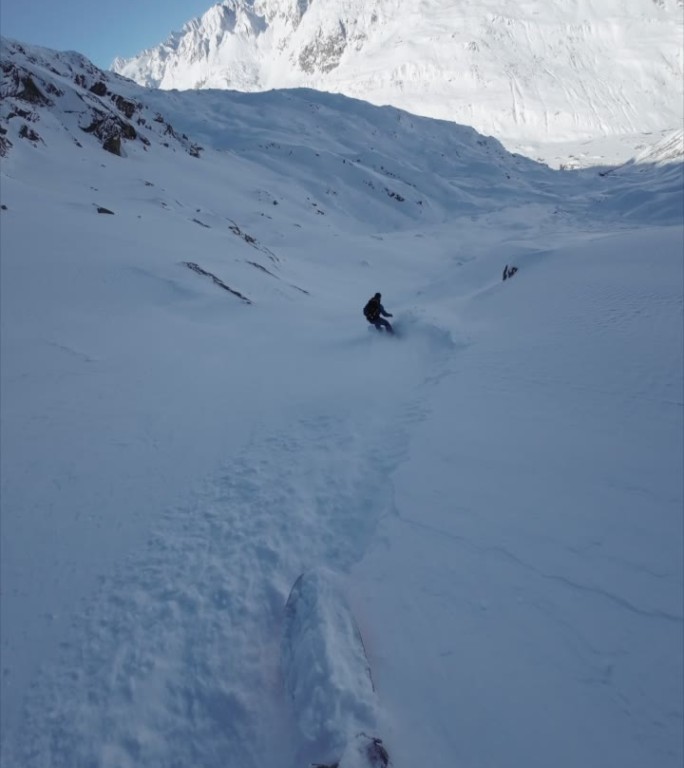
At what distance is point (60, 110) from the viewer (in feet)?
86.9

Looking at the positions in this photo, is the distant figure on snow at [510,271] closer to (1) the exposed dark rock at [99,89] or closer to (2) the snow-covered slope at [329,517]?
(2) the snow-covered slope at [329,517]

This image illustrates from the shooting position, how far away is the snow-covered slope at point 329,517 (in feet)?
9.30

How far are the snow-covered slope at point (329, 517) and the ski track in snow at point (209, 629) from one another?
0.02 meters

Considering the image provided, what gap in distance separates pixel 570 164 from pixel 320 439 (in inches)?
3552

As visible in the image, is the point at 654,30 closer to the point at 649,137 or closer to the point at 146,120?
the point at 649,137

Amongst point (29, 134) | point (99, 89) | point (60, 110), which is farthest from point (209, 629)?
point (99, 89)

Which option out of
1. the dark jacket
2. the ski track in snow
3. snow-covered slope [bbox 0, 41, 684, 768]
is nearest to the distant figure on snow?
snow-covered slope [bbox 0, 41, 684, 768]

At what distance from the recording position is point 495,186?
56.7 m

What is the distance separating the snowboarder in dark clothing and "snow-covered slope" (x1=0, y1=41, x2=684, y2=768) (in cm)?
37

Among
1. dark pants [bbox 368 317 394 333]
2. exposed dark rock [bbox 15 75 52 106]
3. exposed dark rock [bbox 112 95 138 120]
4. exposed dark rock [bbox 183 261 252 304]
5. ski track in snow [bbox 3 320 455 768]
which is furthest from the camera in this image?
exposed dark rock [bbox 112 95 138 120]

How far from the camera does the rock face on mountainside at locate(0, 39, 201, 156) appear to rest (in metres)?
22.5

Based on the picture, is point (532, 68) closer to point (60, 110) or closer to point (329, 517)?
point (60, 110)

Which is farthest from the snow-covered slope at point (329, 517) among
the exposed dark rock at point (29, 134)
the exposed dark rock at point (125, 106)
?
the exposed dark rock at point (125, 106)

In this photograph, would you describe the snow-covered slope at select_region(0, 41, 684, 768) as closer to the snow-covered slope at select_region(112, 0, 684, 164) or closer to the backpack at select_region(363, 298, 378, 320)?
the backpack at select_region(363, 298, 378, 320)
